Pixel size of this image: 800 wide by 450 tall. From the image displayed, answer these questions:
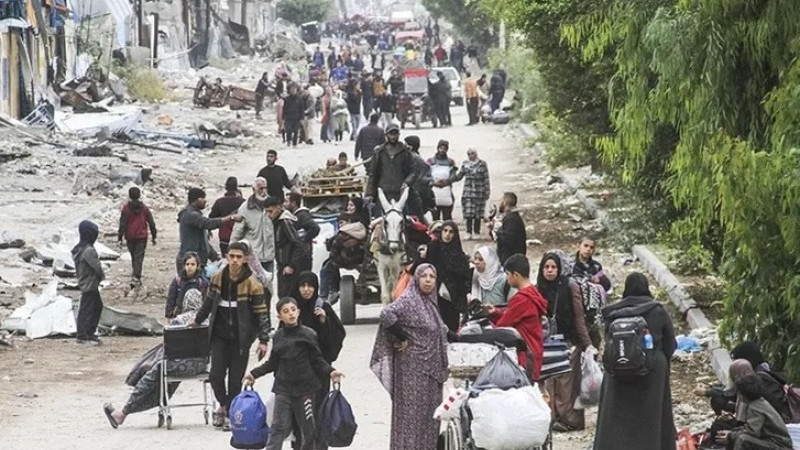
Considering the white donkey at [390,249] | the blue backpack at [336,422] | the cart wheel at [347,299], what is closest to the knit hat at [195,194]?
the cart wheel at [347,299]

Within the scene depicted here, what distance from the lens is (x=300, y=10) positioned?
110625 mm

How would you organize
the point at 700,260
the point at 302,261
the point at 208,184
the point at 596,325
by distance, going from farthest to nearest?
the point at 208,184 < the point at 700,260 < the point at 302,261 < the point at 596,325

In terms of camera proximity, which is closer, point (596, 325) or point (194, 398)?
point (596, 325)

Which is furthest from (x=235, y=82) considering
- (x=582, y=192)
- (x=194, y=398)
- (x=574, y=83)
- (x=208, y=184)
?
(x=194, y=398)

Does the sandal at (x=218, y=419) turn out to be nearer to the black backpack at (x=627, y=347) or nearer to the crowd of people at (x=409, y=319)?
the crowd of people at (x=409, y=319)

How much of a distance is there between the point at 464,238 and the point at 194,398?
11022 mm

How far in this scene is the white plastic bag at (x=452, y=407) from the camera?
11.5 meters

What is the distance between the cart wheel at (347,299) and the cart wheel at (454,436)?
7.82 m

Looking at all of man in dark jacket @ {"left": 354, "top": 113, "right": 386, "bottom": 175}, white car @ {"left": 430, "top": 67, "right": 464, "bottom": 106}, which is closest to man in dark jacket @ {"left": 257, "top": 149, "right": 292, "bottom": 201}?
man in dark jacket @ {"left": 354, "top": 113, "right": 386, "bottom": 175}

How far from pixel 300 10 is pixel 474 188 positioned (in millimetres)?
85258

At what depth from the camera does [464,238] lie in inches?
1067

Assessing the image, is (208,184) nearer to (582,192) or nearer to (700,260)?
(582,192)

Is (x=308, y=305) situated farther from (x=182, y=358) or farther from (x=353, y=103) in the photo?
(x=353, y=103)

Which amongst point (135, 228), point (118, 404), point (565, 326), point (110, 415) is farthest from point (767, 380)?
point (135, 228)
